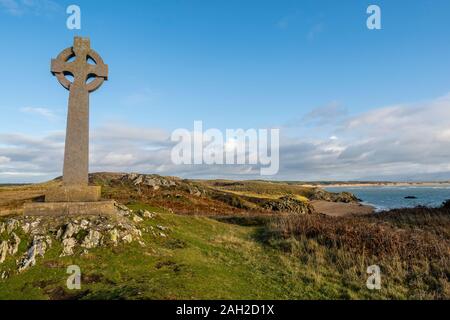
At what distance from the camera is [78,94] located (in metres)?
14.2

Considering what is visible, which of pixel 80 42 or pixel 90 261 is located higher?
pixel 80 42

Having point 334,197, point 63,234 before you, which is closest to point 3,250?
point 63,234

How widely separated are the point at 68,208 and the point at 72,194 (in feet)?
2.27

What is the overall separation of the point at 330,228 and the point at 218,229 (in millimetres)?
6390

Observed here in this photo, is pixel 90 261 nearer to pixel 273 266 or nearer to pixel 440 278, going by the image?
pixel 273 266

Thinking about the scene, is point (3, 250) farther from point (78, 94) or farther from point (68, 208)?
point (78, 94)

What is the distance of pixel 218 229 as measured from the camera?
19266 millimetres

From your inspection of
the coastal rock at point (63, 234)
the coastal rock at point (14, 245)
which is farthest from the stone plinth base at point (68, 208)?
the coastal rock at point (14, 245)

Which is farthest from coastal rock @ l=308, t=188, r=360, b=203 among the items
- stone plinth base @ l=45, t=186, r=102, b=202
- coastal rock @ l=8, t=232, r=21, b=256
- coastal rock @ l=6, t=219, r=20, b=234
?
coastal rock @ l=8, t=232, r=21, b=256

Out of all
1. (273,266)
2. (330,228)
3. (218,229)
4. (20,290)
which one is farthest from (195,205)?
(20,290)

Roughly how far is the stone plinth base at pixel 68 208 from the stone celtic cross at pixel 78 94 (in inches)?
42.7

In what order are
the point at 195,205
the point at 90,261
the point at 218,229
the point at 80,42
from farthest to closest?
the point at 195,205 < the point at 218,229 < the point at 80,42 < the point at 90,261

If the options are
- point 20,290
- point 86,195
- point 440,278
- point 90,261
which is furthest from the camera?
point 86,195
